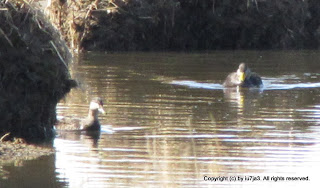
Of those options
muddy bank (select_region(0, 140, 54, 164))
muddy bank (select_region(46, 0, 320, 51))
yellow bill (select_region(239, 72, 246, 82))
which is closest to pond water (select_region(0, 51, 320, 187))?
muddy bank (select_region(0, 140, 54, 164))

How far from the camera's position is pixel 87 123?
14.9 meters

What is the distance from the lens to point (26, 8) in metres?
13.5

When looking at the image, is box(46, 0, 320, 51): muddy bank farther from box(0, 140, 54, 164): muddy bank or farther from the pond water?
box(0, 140, 54, 164): muddy bank

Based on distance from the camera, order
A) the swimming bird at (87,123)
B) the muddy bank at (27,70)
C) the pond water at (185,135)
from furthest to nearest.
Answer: the swimming bird at (87,123) → the muddy bank at (27,70) → the pond water at (185,135)

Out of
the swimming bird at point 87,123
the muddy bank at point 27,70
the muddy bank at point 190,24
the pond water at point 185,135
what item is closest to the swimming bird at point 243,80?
the pond water at point 185,135

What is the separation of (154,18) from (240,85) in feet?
36.7

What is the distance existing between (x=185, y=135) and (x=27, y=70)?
254cm

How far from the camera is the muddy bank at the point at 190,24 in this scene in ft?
106

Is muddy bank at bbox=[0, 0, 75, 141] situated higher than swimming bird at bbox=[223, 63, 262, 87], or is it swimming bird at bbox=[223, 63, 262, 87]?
muddy bank at bbox=[0, 0, 75, 141]

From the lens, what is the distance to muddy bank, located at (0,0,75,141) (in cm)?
1343

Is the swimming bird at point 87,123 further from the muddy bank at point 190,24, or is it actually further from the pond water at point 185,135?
the muddy bank at point 190,24

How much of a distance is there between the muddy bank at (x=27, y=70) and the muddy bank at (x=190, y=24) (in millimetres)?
18311

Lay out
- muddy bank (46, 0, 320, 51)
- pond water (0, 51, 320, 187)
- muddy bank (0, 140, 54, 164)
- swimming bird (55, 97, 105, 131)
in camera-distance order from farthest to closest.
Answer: muddy bank (46, 0, 320, 51)
swimming bird (55, 97, 105, 131)
muddy bank (0, 140, 54, 164)
pond water (0, 51, 320, 187)

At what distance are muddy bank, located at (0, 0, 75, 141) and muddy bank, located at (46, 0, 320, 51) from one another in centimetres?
1831
